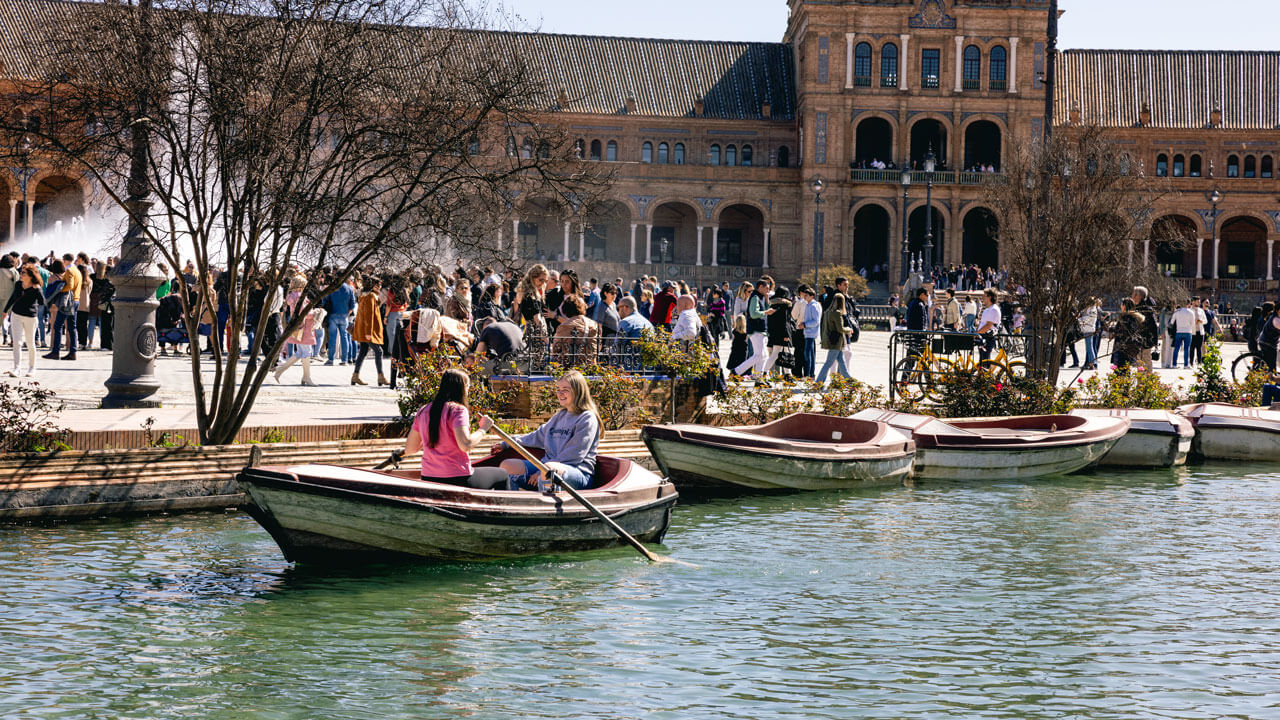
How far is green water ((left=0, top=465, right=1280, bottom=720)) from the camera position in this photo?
7.97m

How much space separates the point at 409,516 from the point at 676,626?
2077 mm

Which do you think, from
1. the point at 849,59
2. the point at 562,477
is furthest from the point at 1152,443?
the point at 849,59

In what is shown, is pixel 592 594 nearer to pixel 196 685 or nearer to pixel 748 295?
pixel 196 685

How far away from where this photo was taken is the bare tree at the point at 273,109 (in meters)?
12.2

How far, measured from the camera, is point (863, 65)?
65062mm

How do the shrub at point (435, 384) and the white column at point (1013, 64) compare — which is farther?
the white column at point (1013, 64)

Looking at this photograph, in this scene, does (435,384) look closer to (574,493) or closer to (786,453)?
(786,453)

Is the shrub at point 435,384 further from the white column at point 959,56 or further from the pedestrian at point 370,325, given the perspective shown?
the white column at point 959,56

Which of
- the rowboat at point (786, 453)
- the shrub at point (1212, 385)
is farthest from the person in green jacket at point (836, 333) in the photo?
the rowboat at point (786, 453)

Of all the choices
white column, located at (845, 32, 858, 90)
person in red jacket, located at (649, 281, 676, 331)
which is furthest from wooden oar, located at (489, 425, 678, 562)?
white column, located at (845, 32, 858, 90)

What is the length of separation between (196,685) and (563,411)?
13.9 ft

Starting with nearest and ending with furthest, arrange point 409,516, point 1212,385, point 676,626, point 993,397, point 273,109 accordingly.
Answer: point 676,626
point 409,516
point 273,109
point 993,397
point 1212,385

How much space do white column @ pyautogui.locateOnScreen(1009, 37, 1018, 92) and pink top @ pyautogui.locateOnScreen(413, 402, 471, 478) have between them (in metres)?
57.4

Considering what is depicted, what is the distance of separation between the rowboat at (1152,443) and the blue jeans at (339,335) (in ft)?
40.3
